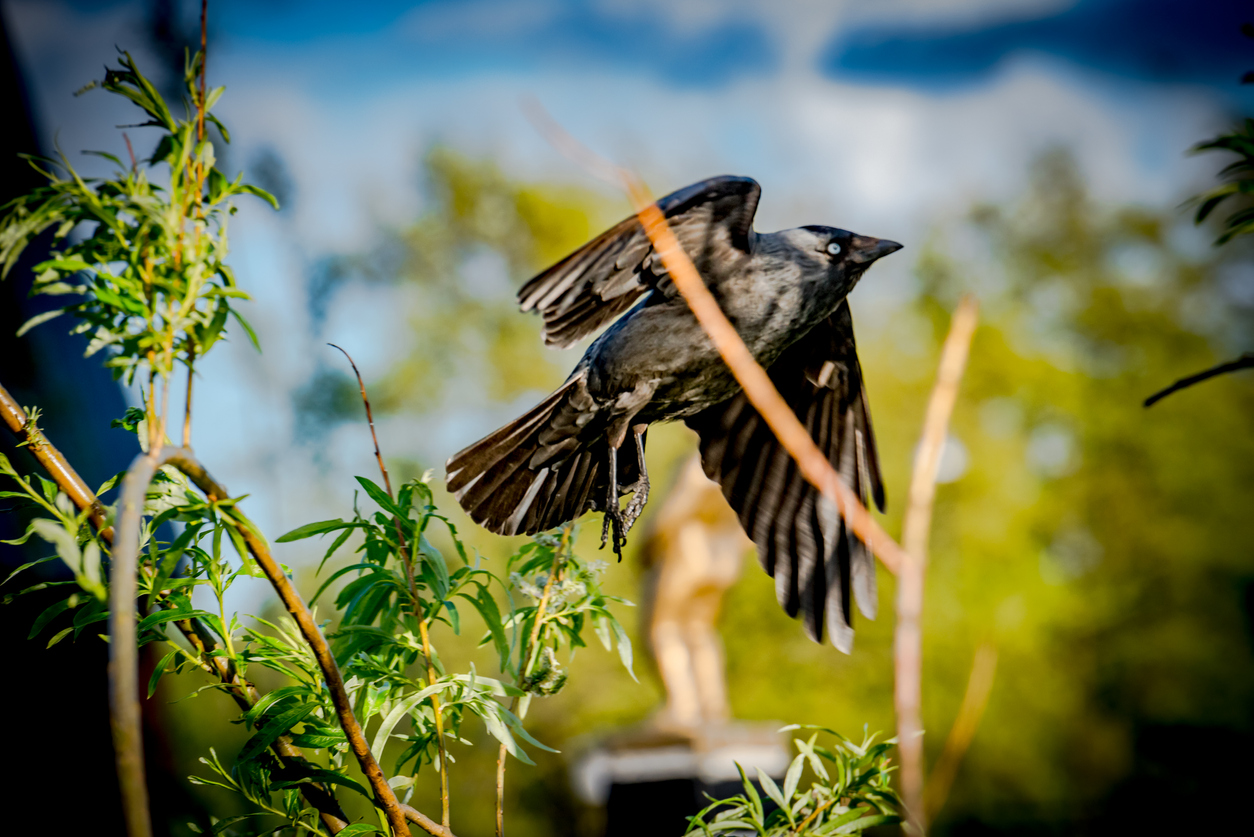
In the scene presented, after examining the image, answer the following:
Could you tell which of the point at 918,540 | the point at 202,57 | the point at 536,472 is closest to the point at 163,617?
the point at 202,57

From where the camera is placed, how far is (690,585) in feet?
Result: 12.9

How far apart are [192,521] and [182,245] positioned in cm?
31

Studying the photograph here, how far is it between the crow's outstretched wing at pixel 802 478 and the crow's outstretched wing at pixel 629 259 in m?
0.35

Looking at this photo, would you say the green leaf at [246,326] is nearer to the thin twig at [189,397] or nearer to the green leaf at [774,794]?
the thin twig at [189,397]

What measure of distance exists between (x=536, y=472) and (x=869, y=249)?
0.80m

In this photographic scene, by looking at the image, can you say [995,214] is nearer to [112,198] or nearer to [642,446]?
[642,446]

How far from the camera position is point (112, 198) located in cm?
82

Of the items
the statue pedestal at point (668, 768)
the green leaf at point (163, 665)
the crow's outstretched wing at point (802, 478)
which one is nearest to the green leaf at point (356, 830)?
the green leaf at point (163, 665)

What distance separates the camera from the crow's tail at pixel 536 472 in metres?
1.49

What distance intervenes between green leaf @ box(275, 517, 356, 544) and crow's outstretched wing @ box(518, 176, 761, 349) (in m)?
0.46

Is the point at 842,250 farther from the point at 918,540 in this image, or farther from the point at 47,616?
the point at 47,616

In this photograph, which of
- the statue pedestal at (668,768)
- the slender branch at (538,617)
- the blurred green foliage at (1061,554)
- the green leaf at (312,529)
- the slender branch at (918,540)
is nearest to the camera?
the slender branch at (918,540)

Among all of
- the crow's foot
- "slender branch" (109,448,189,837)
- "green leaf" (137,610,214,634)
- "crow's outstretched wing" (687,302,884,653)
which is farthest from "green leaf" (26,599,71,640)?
"crow's outstretched wing" (687,302,884,653)

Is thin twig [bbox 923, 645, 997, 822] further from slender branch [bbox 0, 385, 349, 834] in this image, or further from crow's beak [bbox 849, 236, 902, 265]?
crow's beak [bbox 849, 236, 902, 265]
